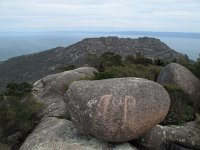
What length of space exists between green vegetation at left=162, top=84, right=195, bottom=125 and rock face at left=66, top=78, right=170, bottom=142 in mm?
1832

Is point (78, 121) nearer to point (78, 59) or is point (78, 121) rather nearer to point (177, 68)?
point (177, 68)

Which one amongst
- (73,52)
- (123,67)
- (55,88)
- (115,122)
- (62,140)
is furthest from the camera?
(73,52)

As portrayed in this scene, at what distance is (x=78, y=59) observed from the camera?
6806cm

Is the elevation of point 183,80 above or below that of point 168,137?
above

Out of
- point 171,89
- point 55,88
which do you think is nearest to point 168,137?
point 171,89

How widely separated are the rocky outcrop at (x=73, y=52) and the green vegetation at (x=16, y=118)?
51.3 meters

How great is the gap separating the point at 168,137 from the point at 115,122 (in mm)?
2167

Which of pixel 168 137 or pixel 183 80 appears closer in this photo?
pixel 168 137

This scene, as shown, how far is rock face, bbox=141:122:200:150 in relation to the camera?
43.9 feet

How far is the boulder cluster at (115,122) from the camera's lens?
12.6 metres

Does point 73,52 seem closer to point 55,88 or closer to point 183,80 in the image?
point 55,88

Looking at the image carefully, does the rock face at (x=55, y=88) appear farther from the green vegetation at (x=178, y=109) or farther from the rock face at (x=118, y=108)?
the green vegetation at (x=178, y=109)

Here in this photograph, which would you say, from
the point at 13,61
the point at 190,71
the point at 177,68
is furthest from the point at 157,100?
the point at 13,61

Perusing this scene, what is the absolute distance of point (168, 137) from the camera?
1351cm
